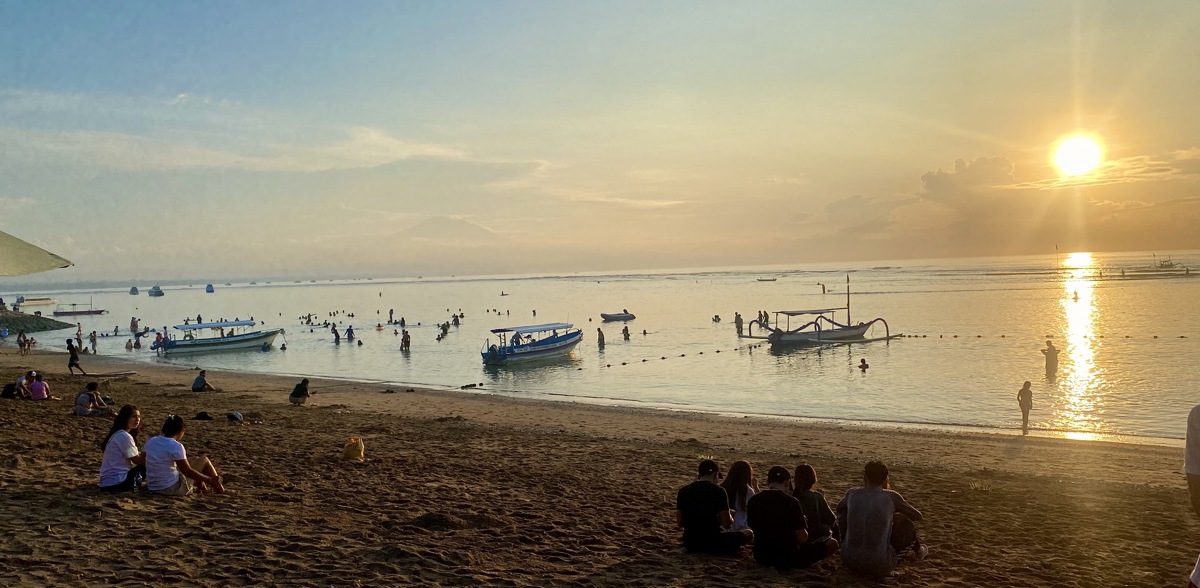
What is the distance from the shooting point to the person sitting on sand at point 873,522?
7258 mm

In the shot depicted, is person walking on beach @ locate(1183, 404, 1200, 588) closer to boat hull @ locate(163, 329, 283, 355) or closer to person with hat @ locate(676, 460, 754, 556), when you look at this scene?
person with hat @ locate(676, 460, 754, 556)

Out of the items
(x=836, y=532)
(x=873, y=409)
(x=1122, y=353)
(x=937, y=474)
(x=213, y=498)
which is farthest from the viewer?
(x=1122, y=353)

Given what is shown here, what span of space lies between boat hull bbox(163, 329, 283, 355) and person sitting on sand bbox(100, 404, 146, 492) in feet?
185

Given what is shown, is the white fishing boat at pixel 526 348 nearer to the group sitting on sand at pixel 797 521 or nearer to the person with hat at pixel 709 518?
the person with hat at pixel 709 518

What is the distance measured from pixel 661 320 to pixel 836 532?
8498 cm

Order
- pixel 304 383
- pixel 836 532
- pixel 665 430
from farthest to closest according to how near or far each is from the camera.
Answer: pixel 304 383
pixel 665 430
pixel 836 532

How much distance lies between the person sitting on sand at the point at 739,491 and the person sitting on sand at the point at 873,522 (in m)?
1.08

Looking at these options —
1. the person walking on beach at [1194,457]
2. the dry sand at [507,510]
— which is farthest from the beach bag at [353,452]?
the person walking on beach at [1194,457]

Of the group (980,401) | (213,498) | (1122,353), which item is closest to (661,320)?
(1122,353)

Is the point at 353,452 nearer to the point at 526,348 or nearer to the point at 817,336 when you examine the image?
the point at 526,348

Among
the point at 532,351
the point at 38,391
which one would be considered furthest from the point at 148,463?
the point at 532,351

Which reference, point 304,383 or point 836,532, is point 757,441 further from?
point 304,383

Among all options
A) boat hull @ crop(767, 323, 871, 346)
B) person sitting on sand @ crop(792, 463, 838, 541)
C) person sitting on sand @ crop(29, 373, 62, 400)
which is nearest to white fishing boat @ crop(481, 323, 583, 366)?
boat hull @ crop(767, 323, 871, 346)

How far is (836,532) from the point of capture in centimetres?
818
